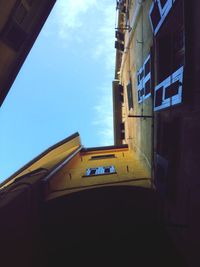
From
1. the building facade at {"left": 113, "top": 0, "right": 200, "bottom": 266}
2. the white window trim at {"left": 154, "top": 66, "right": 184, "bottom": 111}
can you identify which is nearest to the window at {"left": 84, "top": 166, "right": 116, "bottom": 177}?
the building facade at {"left": 113, "top": 0, "right": 200, "bottom": 266}

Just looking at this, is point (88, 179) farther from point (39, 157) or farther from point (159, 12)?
point (159, 12)

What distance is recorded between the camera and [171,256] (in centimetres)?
645

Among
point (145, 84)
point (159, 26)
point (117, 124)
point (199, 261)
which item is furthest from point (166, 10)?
point (117, 124)

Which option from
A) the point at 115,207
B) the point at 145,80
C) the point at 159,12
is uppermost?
the point at 159,12

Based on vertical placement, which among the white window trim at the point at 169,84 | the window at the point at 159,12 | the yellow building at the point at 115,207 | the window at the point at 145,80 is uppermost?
the window at the point at 159,12

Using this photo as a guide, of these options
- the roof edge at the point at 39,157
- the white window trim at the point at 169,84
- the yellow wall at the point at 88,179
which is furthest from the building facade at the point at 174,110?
the roof edge at the point at 39,157

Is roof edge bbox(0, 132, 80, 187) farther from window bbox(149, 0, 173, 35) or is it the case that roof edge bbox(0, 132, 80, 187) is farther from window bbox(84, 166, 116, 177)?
window bbox(149, 0, 173, 35)

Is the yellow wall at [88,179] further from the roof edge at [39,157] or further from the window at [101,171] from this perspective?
the roof edge at [39,157]

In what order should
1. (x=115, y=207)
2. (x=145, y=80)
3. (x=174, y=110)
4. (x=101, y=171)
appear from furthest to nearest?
(x=101, y=171)
(x=145, y=80)
(x=115, y=207)
(x=174, y=110)

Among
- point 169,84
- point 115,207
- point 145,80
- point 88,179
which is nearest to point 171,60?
point 169,84

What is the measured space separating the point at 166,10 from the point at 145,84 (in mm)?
2970

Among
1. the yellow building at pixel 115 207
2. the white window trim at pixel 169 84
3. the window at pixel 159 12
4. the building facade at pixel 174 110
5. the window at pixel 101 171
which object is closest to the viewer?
the building facade at pixel 174 110

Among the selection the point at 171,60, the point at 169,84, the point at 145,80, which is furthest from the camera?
the point at 145,80

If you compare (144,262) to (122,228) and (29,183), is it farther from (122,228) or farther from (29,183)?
(29,183)
